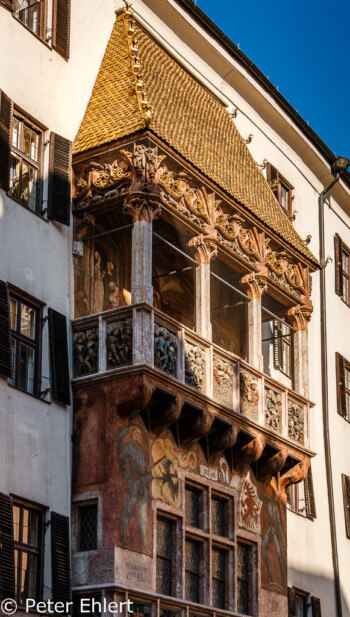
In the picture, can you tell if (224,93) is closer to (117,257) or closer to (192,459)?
(117,257)

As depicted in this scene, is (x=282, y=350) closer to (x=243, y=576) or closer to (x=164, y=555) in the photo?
(x=243, y=576)

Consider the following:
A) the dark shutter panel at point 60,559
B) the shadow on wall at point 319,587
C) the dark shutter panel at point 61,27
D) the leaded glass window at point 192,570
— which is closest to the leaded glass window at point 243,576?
the leaded glass window at point 192,570

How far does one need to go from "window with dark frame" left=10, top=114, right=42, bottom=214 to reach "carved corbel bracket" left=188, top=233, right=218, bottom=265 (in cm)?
289

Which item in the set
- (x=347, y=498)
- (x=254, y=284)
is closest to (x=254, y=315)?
(x=254, y=284)

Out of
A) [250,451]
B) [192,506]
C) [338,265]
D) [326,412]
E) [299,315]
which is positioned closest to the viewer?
[192,506]

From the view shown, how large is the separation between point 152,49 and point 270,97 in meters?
5.91

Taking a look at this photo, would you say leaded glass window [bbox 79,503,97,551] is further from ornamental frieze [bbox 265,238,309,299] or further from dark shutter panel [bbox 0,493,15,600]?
ornamental frieze [bbox 265,238,309,299]

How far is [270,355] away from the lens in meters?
27.0

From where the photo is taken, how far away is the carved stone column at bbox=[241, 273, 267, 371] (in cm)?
2295

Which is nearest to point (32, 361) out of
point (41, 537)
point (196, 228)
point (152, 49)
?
point (41, 537)

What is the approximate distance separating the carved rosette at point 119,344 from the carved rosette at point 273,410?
3940mm

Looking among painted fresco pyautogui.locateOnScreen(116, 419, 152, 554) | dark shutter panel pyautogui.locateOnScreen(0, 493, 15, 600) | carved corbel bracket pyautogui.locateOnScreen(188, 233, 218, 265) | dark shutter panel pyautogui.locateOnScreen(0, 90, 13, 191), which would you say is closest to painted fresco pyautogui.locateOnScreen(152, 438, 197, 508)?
painted fresco pyautogui.locateOnScreen(116, 419, 152, 554)

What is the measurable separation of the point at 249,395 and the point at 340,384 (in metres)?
8.19

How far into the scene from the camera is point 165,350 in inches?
793
